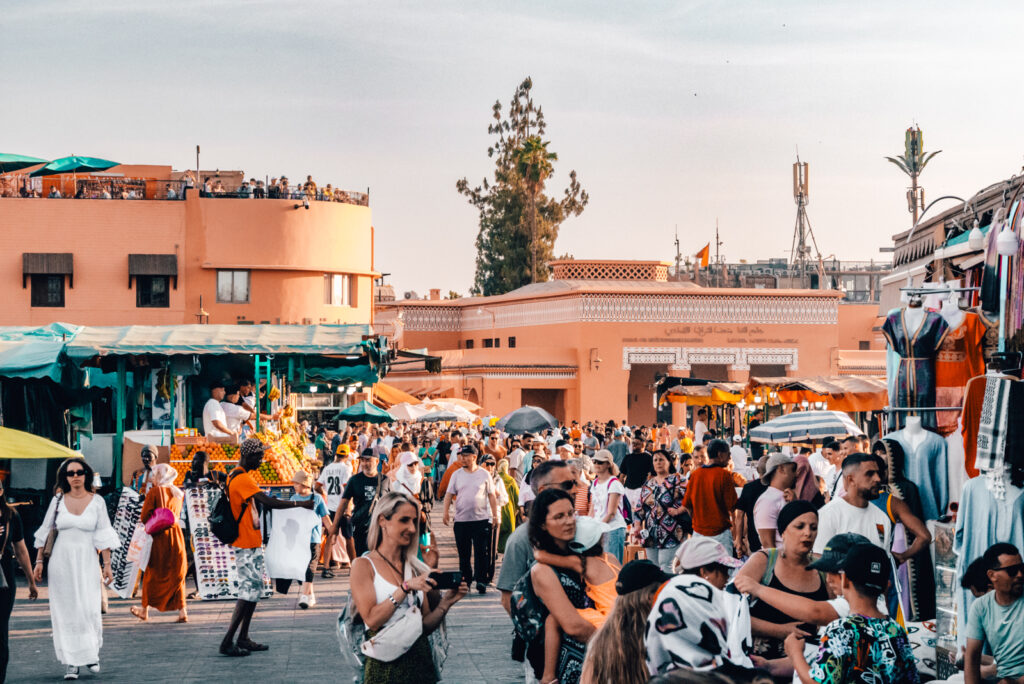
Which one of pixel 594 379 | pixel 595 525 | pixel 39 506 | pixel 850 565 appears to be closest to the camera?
pixel 850 565

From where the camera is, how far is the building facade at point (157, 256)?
4459 cm

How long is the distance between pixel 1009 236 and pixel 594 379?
43921mm

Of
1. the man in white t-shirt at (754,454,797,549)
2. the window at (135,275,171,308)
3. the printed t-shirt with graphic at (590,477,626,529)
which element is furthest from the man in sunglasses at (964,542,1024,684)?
the window at (135,275,171,308)

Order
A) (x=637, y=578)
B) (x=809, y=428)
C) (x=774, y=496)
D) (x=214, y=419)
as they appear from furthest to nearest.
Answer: (x=809, y=428) → (x=214, y=419) → (x=774, y=496) → (x=637, y=578)

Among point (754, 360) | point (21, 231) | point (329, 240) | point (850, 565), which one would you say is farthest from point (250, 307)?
point (850, 565)

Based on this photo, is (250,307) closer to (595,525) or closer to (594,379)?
(594,379)

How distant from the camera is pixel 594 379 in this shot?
5231 centimetres

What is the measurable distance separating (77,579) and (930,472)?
5.98 m

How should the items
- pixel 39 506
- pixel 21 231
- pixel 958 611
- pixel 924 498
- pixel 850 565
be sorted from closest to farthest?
pixel 850 565
pixel 958 611
pixel 924 498
pixel 39 506
pixel 21 231

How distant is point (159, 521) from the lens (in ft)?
42.6

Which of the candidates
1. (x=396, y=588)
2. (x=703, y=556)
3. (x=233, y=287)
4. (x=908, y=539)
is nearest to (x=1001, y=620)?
(x=703, y=556)

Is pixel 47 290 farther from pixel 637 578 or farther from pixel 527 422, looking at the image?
pixel 637 578

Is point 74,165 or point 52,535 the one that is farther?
point 74,165

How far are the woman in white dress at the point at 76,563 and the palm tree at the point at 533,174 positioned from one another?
50.9 m
